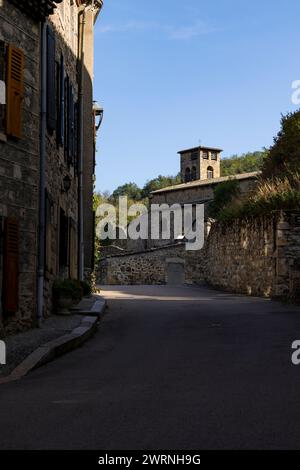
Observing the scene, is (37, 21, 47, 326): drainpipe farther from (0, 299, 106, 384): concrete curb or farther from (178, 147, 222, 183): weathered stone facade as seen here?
(178, 147, 222, 183): weathered stone facade

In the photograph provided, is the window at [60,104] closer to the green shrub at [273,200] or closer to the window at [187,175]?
the green shrub at [273,200]

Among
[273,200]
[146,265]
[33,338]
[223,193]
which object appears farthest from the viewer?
[223,193]

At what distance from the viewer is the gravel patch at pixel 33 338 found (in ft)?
25.6

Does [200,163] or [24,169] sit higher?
[200,163]

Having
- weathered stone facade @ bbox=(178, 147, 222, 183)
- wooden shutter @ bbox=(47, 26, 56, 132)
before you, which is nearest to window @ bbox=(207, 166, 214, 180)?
weathered stone facade @ bbox=(178, 147, 222, 183)

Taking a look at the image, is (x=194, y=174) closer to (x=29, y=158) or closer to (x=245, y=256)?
(x=245, y=256)

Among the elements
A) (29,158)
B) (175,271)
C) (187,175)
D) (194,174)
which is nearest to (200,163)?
(194,174)

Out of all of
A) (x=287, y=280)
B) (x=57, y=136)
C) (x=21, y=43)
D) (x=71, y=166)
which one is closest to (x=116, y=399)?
(x=21, y=43)

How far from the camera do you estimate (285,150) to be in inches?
1011

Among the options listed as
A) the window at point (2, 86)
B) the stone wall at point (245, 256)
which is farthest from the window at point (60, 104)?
the stone wall at point (245, 256)

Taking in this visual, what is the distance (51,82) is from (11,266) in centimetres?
384

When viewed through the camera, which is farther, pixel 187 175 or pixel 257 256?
pixel 187 175

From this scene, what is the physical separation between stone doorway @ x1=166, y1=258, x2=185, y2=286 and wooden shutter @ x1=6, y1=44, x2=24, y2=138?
88.7ft

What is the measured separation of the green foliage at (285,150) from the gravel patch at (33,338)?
14.4 m
